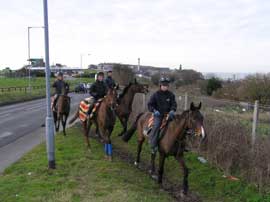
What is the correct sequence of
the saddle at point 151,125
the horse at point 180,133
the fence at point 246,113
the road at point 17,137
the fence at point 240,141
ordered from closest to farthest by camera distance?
the horse at point 180,133 → the fence at point 240,141 → the saddle at point 151,125 → the fence at point 246,113 → the road at point 17,137

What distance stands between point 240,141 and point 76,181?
430 cm

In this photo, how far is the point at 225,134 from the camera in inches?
419

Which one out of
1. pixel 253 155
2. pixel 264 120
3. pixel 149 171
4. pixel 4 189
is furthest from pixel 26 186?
pixel 264 120

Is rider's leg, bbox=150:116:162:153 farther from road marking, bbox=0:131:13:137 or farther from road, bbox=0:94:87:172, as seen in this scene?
road marking, bbox=0:131:13:137

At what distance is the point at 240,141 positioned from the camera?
10.0 metres

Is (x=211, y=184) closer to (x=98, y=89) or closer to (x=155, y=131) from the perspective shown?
(x=155, y=131)

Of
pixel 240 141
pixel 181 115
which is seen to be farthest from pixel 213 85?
pixel 181 115

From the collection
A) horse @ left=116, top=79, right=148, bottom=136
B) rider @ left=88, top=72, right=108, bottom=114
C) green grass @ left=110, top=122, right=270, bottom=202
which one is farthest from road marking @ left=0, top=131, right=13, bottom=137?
green grass @ left=110, top=122, right=270, bottom=202

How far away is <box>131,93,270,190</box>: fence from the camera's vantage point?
894 centimetres

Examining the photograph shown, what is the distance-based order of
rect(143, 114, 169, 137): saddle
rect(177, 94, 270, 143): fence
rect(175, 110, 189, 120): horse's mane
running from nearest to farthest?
rect(175, 110, 189, 120): horse's mane → rect(143, 114, 169, 137): saddle → rect(177, 94, 270, 143): fence

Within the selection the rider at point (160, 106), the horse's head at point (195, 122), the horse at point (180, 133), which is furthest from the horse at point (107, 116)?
the horse's head at point (195, 122)

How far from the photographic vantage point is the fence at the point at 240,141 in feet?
29.3

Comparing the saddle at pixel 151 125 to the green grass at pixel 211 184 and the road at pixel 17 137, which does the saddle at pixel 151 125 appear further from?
the road at pixel 17 137

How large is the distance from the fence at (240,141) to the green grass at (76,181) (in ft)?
6.90
